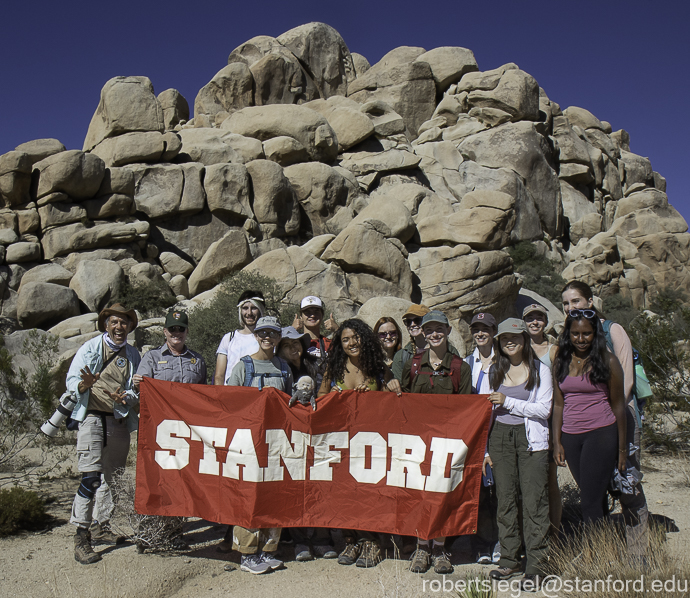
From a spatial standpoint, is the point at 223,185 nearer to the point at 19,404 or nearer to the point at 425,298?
the point at 425,298

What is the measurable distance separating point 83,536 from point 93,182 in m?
18.1

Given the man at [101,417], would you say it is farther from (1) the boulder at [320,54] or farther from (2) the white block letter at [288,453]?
(1) the boulder at [320,54]

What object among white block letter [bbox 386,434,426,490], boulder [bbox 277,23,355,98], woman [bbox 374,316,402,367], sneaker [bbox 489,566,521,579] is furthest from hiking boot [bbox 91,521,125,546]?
boulder [bbox 277,23,355,98]

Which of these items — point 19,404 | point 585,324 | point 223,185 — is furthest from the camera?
point 223,185

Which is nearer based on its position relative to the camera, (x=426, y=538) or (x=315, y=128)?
(x=426, y=538)

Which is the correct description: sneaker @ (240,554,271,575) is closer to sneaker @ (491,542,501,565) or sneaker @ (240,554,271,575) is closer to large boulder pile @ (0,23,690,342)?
sneaker @ (491,542,501,565)

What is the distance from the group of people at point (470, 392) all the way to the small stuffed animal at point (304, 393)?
7.6 inches

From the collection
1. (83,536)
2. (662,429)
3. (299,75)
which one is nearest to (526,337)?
(83,536)

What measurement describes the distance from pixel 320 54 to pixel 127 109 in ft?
56.5

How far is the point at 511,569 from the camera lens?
13.9 feet

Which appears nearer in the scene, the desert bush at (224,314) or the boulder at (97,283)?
the desert bush at (224,314)

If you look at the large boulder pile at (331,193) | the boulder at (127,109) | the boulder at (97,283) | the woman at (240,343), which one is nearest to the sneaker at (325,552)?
the woman at (240,343)

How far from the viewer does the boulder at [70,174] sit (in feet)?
63.7

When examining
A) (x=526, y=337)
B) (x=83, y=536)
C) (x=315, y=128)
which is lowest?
(x=83, y=536)
